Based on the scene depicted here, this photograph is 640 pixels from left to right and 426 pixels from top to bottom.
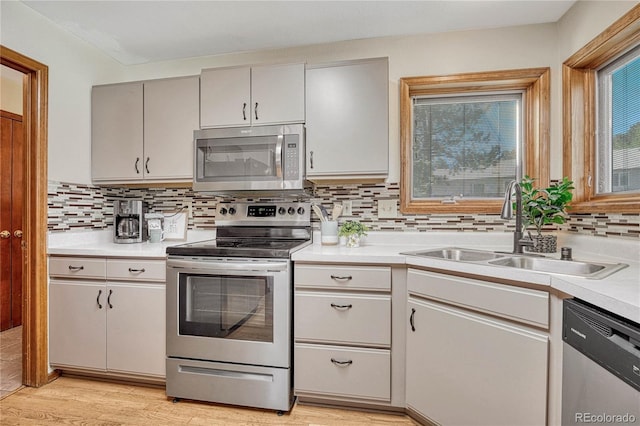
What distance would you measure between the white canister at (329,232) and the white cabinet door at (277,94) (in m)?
0.68

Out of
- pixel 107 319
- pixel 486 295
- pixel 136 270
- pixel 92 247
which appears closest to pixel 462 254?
pixel 486 295

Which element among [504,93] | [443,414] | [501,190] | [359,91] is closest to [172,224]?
[359,91]

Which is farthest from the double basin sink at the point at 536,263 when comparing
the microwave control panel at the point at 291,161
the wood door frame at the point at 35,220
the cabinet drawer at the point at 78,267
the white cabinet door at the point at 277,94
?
the wood door frame at the point at 35,220

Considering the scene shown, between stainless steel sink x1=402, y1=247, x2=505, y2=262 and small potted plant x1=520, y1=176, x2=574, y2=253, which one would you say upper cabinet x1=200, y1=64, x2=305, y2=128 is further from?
small potted plant x1=520, y1=176, x2=574, y2=253

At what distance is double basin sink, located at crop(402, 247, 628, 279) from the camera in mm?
1335

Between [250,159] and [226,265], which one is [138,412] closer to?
[226,265]

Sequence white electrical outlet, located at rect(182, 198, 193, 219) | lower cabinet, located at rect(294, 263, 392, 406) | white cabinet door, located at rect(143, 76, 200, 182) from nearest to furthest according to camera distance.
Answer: lower cabinet, located at rect(294, 263, 392, 406), white cabinet door, located at rect(143, 76, 200, 182), white electrical outlet, located at rect(182, 198, 193, 219)

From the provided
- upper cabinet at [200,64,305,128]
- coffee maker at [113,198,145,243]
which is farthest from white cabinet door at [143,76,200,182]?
coffee maker at [113,198,145,243]

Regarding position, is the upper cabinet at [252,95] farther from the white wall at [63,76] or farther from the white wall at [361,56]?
the white wall at [63,76]

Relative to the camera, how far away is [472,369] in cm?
142

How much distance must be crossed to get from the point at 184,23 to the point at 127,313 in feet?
6.04

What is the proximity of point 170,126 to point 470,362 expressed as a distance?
88.5 inches

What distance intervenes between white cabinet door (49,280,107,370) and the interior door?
1.28 m

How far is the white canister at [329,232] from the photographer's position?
84.9 inches
